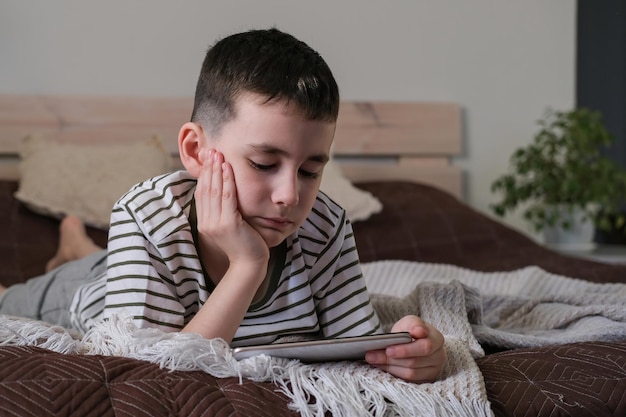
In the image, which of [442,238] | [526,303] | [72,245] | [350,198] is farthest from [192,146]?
[442,238]

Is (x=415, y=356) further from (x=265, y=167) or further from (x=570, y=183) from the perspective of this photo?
(x=570, y=183)

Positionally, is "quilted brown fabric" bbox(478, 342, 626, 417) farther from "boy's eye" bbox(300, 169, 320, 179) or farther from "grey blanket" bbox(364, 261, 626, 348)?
"boy's eye" bbox(300, 169, 320, 179)

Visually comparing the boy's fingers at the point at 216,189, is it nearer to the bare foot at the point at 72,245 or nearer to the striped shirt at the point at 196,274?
the striped shirt at the point at 196,274

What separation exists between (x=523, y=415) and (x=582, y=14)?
9.31 ft

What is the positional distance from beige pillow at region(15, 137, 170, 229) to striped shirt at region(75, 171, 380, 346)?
0.92m

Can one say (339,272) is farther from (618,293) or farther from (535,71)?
(535,71)

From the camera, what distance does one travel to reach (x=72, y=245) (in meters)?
1.98

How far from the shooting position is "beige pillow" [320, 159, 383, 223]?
2277mm

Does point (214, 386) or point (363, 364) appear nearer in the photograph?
point (214, 386)

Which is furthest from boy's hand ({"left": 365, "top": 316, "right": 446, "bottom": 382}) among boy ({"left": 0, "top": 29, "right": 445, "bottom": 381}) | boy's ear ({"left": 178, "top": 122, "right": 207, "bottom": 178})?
boy's ear ({"left": 178, "top": 122, "right": 207, "bottom": 178})


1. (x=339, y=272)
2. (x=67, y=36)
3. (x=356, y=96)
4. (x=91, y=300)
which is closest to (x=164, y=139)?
(x=67, y=36)

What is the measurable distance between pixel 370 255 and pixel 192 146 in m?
1.11

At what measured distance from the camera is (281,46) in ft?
3.62

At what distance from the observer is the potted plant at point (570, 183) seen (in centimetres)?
277
